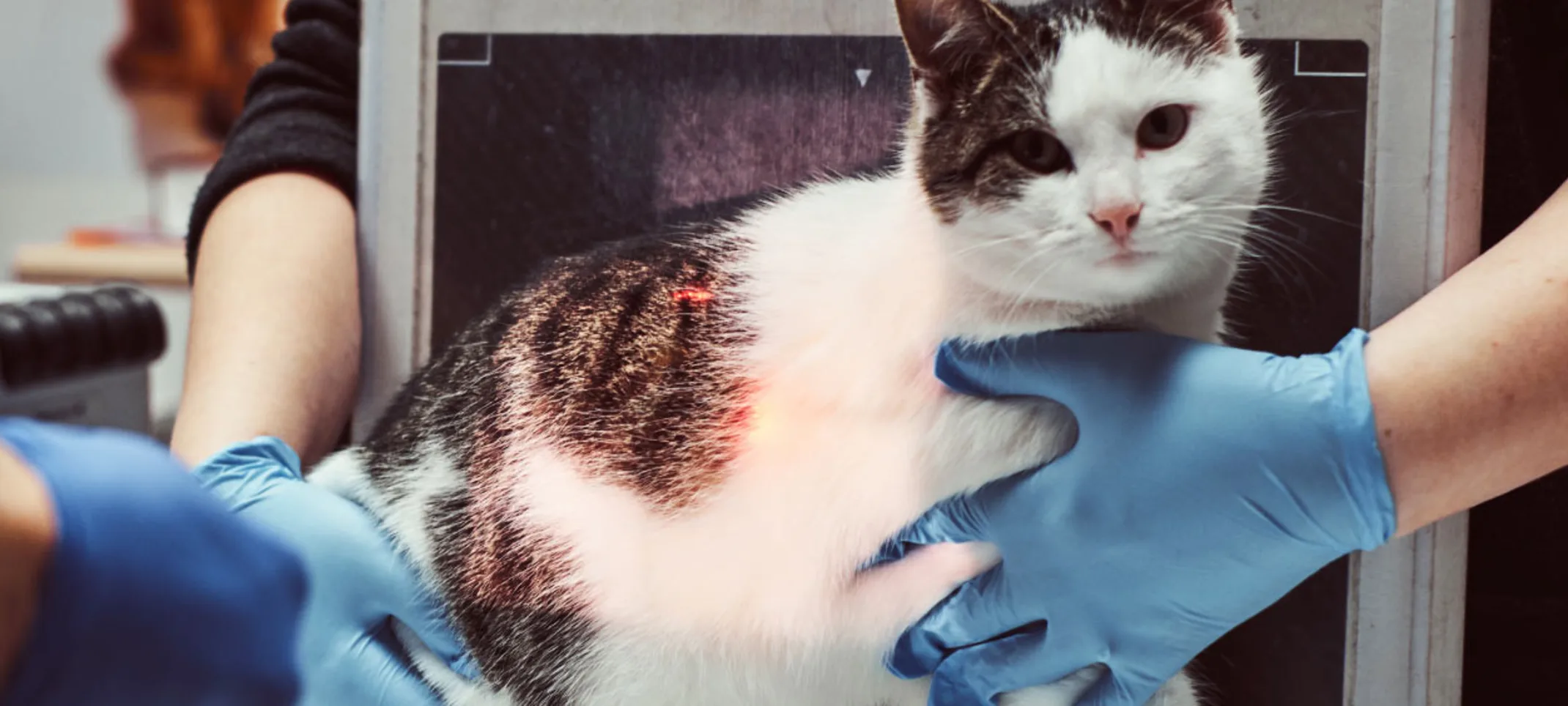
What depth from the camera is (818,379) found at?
0.64 meters

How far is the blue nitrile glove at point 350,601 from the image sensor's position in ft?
2.36

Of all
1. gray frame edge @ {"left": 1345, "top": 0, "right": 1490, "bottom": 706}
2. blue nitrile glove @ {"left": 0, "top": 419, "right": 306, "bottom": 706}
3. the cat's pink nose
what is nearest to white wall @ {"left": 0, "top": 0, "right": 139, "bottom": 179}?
blue nitrile glove @ {"left": 0, "top": 419, "right": 306, "bottom": 706}

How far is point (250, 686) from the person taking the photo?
0.44m

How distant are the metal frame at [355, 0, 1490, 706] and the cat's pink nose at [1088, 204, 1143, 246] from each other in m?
0.18

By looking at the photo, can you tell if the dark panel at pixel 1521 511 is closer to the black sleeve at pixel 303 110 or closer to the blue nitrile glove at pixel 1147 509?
the blue nitrile glove at pixel 1147 509

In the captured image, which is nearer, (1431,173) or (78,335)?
(1431,173)

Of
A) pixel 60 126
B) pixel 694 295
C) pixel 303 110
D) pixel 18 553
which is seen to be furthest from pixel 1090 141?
pixel 60 126

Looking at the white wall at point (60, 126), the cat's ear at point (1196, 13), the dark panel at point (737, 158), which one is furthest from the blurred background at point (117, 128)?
the cat's ear at point (1196, 13)

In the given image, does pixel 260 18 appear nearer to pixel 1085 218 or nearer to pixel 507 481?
pixel 507 481

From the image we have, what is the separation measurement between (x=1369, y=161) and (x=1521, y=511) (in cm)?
26

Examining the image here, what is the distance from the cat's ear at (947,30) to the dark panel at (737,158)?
0.04 m

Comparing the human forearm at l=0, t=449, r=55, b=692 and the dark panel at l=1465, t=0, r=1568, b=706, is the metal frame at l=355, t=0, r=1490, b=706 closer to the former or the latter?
the dark panel at l=1465, t=0, r=1568, b=706

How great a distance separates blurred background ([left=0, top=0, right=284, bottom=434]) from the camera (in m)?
0.76

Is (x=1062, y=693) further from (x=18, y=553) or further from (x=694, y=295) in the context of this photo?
(x=18, y=553)
